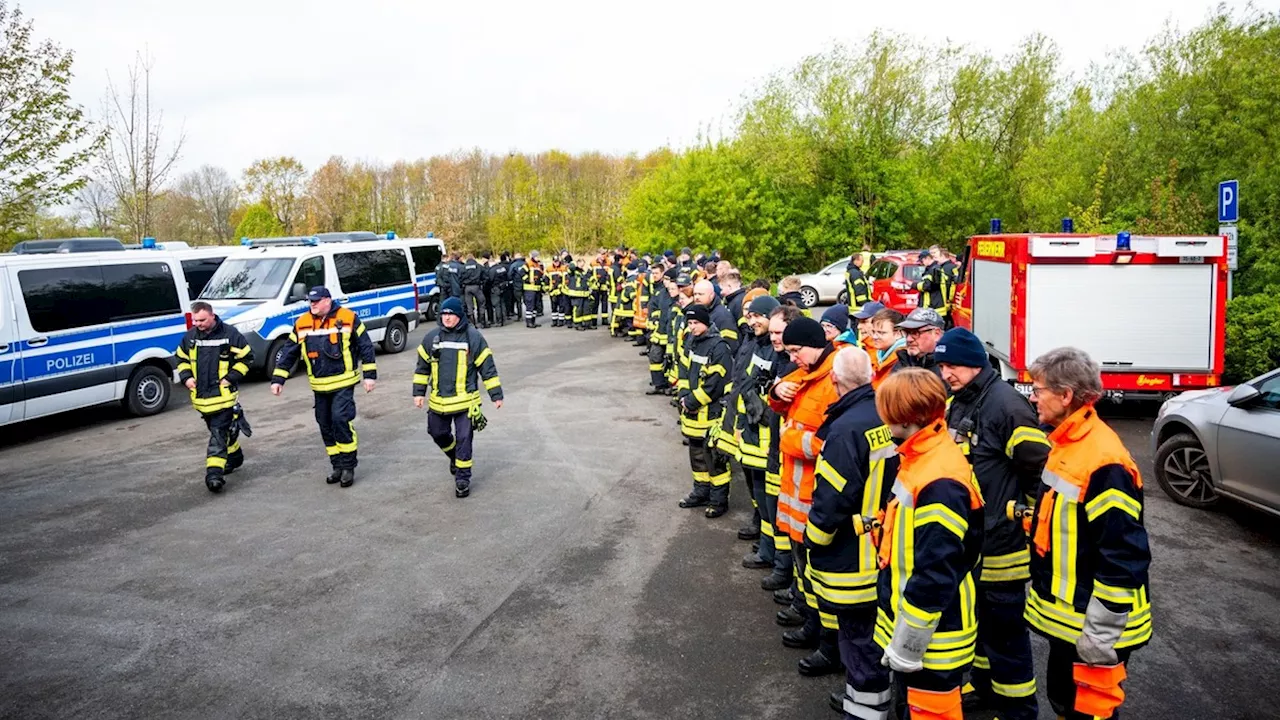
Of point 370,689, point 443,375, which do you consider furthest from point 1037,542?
point 443,375

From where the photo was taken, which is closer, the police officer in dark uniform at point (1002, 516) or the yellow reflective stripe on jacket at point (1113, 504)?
the yellow reflective stripe on jacket at point (1113, 504)

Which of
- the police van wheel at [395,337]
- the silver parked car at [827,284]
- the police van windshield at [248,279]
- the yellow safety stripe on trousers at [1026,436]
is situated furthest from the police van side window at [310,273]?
the silver parked car at [827,284]

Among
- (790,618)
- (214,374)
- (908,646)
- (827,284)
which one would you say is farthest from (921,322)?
(827,284)

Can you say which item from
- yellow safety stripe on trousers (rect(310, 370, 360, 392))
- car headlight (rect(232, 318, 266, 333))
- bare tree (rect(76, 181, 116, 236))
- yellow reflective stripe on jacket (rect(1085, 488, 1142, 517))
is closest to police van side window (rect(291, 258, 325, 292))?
car headlight (rect(232, 318, 266, 333))

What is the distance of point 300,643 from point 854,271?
499 inches

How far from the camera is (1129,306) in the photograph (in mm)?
10250

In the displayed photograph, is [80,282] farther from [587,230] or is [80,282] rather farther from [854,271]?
[587,230]

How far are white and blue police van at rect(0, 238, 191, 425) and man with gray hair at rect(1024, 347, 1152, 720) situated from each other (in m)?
12.1

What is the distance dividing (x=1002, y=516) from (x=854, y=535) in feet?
2.58

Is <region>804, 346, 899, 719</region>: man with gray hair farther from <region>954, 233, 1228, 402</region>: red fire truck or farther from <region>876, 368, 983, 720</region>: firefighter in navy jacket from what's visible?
<region>954, 233, 1228, 402</region>: red fire truck

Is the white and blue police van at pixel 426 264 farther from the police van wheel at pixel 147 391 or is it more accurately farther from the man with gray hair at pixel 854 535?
the man with gray hair at pixel 854 535

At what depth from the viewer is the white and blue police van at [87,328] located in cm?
1095

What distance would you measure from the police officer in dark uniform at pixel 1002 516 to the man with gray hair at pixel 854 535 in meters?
0.51

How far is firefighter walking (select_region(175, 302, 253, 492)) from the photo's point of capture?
8695mm
